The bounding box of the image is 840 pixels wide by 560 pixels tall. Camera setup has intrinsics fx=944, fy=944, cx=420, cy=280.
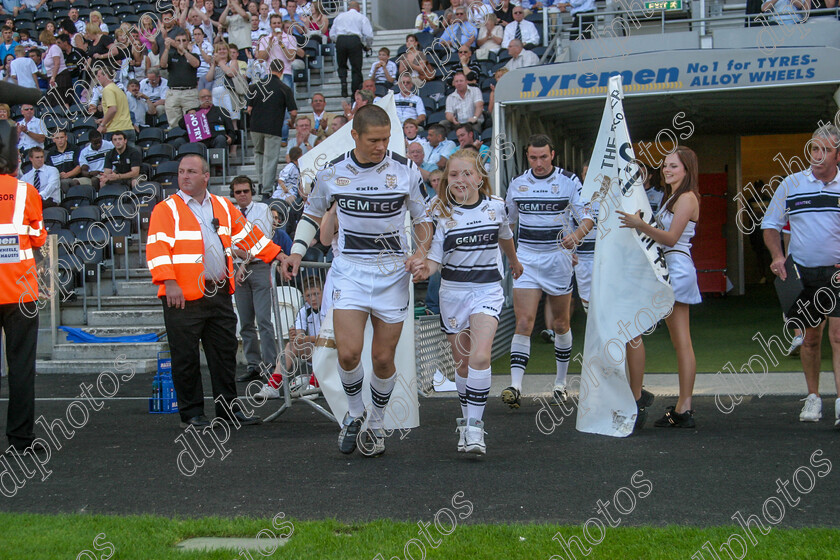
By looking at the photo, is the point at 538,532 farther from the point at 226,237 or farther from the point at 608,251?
the point at 226,237

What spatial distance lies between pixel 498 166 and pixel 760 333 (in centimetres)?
421

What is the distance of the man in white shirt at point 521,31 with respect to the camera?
15.9 metres

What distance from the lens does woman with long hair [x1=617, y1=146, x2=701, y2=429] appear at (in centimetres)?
673

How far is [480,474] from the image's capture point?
5.54 m

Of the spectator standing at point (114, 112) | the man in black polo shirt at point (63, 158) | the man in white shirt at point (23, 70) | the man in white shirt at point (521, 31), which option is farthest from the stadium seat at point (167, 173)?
the man in white shirt at point (23, 70)

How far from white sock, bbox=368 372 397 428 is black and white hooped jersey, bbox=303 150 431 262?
851 mm

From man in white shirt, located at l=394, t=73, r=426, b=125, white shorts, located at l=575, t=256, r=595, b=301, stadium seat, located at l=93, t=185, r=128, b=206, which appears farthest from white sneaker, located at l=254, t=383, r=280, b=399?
stadium seat, located at l=93, t=185, r=128, b=206

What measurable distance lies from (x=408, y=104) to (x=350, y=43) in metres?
2.51

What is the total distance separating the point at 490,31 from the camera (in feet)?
54.0

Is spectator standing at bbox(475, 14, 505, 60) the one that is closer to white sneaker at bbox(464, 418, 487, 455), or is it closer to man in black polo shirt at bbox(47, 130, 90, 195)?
man in black polo shirt at bbox(47, 130, 90, 195)

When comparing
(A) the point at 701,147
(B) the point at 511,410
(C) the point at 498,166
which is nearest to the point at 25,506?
(B) the point at 511,410

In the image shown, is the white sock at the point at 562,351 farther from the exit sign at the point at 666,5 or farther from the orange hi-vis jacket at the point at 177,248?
the exit sign at the point at 666,5

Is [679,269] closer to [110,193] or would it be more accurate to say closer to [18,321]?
[18,321]

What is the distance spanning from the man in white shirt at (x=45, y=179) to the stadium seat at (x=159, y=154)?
1562 mm
